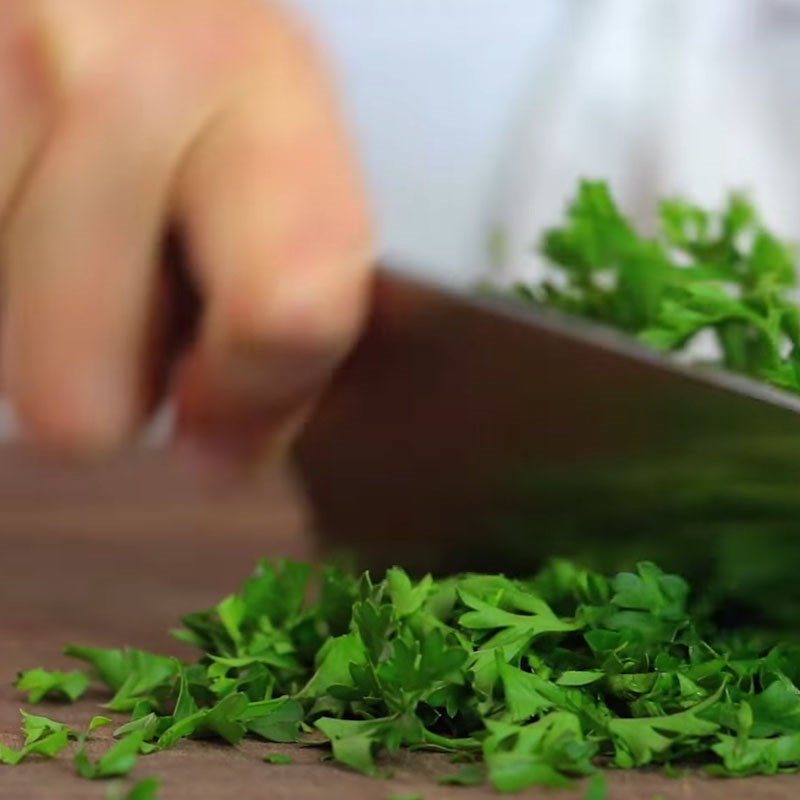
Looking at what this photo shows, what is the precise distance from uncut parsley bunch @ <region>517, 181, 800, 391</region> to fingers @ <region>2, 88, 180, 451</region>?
378 millimetres

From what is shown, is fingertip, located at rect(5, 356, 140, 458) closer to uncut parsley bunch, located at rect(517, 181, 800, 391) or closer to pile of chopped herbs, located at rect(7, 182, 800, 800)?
pile of chopped herbs, located at rect(7, 182, 800, 800)

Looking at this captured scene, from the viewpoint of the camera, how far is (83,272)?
4.04ft

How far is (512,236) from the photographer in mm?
2793

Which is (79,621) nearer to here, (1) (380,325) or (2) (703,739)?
(1) (380,325)

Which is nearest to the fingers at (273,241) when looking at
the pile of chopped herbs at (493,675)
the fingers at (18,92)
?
the fingers at (18,92)

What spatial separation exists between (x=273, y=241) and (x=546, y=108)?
1748mm

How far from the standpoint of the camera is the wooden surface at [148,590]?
33.0 inches

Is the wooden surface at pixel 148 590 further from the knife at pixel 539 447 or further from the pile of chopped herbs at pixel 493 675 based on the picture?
the knife at pixel 539 447

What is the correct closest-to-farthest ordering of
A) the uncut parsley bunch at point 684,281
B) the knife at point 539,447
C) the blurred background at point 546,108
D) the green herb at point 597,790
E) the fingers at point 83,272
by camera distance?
the green herb at point 597,790 < the knife at point 539,447 < the uncut parsley bunch at point 684,281 < the fingers at point 83,272 < the blurred background at point 546,108

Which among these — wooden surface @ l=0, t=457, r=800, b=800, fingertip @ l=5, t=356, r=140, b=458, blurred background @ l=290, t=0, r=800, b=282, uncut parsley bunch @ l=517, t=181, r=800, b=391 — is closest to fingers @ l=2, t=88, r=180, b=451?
fingertip @ l=5, t=356, r=140, b=458

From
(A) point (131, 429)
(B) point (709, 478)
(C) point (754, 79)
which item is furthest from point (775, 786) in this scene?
(C) point (754, 79)

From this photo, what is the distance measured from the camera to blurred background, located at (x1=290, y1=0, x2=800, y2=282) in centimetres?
259

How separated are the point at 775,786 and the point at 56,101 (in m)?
0.81

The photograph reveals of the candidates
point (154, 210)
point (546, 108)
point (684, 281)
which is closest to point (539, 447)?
point (684, 281)
